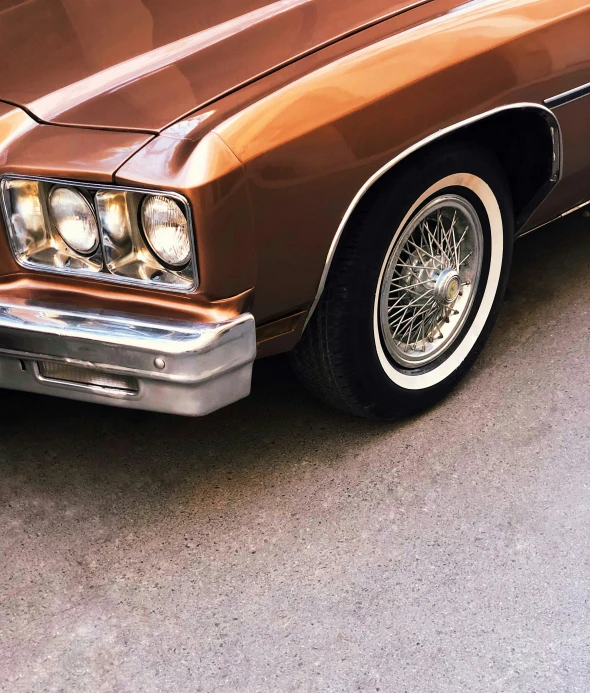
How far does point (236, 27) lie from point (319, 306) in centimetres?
71

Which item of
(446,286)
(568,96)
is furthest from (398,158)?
(568,96)

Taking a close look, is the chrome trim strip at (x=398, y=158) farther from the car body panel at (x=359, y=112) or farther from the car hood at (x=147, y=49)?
the car hood at (x=147, y=49)

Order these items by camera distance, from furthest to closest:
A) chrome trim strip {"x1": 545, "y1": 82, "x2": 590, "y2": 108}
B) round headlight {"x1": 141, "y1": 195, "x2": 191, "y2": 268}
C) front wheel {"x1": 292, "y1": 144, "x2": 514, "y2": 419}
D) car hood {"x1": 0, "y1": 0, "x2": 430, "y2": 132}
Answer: chrome trim strip {"x1": 545, "y1": 82, "x2": 590, "y2": 108} → front wheel {"x1": 292, "y1": 144, "x2": 514, "y2": 419} → car hood {"x1": 0, "y1": 0, "x2": 430, "y2": 132} → round headlight {"x1": 141, "y1": 195, "x2": 191, "y2": 268}

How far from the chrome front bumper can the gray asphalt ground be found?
420 mm

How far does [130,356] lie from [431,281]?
3.15 feet

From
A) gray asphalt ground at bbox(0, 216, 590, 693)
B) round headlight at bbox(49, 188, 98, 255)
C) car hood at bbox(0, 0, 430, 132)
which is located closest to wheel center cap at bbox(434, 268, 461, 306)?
gray asphalt ground at bbox(0, 216, 590, 693)

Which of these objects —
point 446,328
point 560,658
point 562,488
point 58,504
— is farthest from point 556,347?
point 58,504

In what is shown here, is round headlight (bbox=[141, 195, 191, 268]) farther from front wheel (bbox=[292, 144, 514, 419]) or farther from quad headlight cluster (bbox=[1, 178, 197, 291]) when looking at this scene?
front wheel (bbox=[292, 144, 514, 419])

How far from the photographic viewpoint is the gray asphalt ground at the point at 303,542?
1.79m

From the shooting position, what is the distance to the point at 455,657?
70.1 inches

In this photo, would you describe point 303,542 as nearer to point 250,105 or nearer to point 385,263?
point 385,263

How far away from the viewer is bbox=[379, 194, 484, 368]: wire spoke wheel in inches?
90.7

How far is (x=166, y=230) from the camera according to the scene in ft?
5.87

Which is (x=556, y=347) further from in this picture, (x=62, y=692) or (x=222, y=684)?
(x=62, y=692)
